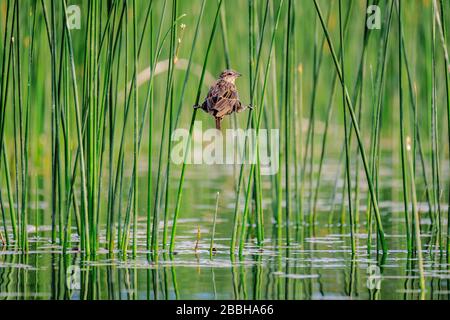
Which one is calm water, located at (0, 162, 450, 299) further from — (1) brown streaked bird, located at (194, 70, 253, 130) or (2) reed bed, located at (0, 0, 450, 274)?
(1) brown streaked bird, located at (194, 70, 253, 130)

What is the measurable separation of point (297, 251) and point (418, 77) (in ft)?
23.6

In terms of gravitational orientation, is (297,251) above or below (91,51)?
below

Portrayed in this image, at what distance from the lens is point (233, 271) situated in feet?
18.2

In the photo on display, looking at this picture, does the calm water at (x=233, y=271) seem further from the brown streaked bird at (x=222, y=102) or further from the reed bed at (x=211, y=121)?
the brown streaked bird at (x=222, y=102)

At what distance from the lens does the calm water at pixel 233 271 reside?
16.2 ft

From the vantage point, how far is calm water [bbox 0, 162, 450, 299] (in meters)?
4.94

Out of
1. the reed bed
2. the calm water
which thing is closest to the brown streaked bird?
the reed bed

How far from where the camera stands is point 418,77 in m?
13.0

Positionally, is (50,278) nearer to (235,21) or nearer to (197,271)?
(197,271)

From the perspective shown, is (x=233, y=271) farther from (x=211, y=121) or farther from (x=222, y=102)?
(x=211, y=121)

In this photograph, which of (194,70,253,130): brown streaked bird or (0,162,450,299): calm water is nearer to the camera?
(0,162,450,299): calm water
